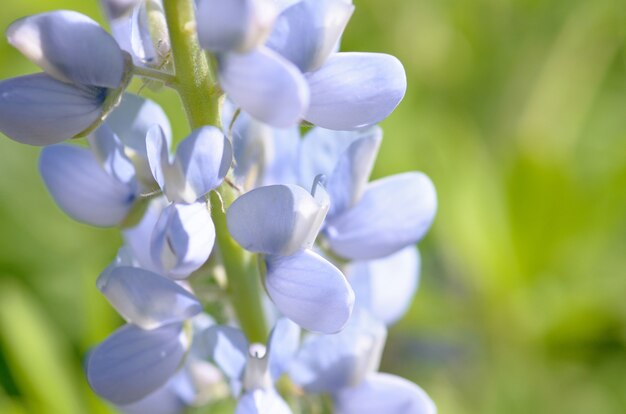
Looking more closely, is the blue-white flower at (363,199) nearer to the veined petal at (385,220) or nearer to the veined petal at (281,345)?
the veined petal at (385,220)

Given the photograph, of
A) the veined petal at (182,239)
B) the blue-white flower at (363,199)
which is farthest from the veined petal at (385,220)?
the veined petal at (182,239)

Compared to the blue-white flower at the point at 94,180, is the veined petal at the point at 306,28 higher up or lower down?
higher up

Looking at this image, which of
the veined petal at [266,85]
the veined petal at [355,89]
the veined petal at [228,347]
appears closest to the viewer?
the veined petal at [266,85]

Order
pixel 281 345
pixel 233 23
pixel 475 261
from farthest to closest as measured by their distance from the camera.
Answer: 1. pixel 475 261
2. pixel 281 345
3. pixel 233 23

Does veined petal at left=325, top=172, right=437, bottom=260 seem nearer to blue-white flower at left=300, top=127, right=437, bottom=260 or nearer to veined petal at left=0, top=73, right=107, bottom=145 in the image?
blue-white flower at left=300, top=127, right=437, bottom=260

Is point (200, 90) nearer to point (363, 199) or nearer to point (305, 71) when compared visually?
point (305, 71)

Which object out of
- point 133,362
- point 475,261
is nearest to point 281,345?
point 133,362

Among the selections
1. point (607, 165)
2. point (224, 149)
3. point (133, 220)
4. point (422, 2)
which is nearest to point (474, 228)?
point (607, 165)

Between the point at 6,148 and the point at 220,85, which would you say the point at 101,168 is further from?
the point at 6,148
